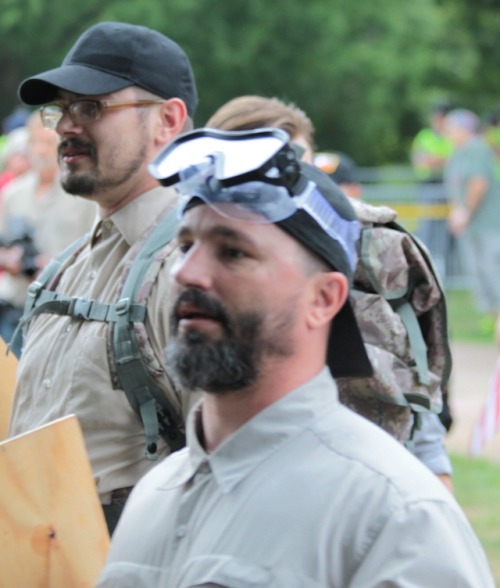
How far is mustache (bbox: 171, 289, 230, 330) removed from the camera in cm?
234

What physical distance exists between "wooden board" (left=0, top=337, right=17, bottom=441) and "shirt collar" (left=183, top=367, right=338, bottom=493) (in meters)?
1.69

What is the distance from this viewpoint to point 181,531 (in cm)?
232

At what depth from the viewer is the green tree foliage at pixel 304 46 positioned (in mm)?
24453

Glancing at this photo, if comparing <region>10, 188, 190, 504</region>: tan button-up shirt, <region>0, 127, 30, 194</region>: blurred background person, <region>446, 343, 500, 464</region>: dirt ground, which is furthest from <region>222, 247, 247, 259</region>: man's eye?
<region>0, 127, 30, 194</region>: blurred background person

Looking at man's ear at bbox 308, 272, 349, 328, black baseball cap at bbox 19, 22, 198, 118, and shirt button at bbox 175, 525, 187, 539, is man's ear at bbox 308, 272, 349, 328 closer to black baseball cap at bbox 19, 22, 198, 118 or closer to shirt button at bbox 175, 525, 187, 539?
shirt button at bbox 175, 525, 187, 539

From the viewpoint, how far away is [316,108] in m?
27.9

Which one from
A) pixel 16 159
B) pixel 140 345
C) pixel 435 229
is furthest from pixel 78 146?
pixel 435 229

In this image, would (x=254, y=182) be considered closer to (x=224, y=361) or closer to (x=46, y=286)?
(x=224, y=361)

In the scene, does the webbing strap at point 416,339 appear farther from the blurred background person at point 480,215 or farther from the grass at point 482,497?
the blurred background person at point 480,215

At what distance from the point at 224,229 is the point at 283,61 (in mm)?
24501

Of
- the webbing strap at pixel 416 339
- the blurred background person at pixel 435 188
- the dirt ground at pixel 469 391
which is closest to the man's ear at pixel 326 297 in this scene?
the webbing strap at pixel 416 339

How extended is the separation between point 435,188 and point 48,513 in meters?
18.3

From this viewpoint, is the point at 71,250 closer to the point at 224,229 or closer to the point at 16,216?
the point at 224,229

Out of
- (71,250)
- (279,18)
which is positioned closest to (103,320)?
(71,250)
